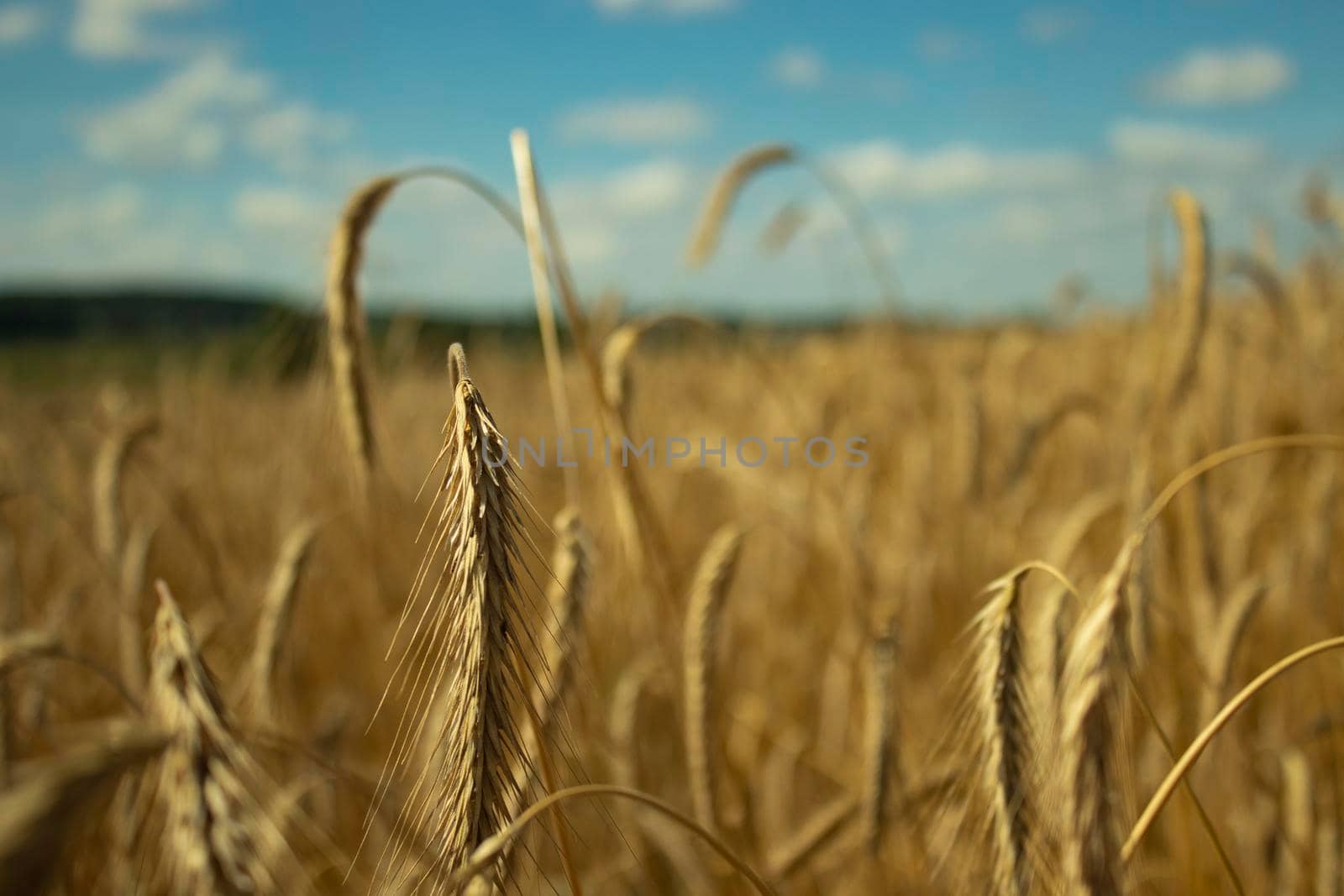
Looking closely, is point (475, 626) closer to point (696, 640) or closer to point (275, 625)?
point (696, 640)

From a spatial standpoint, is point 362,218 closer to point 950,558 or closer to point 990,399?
point 950,558

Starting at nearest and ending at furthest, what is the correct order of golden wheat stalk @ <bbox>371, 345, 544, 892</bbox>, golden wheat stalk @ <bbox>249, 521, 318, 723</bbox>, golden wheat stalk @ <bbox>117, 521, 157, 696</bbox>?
golden wheat stalk @ <bbox>371, 345, 544, 892</bbox> < golden wheat stalk @ <bbox>249, 521, 318, 723</bbox> < golden wheat stalk @ <bbox>117, 521, 157, 696</bbox>

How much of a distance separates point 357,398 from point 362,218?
249 millimetres

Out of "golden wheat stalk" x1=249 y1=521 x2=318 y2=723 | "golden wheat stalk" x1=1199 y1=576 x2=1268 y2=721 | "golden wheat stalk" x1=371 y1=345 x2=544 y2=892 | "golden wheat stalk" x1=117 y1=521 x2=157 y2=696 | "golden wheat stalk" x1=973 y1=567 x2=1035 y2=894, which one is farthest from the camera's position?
"golden wheat stalk" x1=117 y1=521 x2=157 y2=696

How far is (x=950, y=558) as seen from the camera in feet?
8.51

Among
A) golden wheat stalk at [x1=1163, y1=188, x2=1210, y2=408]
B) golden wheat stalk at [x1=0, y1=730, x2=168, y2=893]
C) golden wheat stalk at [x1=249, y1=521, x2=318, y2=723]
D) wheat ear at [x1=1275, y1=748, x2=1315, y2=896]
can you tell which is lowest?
wheat ear at [x1=1275, y1=748, x2=1315, y2=896]

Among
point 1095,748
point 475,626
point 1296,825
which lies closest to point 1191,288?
point 1296,825

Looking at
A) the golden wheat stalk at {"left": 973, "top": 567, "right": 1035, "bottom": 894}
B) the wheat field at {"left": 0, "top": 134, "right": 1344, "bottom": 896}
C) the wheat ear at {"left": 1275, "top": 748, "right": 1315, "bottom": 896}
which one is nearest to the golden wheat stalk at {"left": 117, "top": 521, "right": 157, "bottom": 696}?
the wheat field at {"left": 0, "top": 134, "right": 1344, "bottom": 896}

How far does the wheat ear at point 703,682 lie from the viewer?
1126mm

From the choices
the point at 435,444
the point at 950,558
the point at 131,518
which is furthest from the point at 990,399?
the point at 131,518

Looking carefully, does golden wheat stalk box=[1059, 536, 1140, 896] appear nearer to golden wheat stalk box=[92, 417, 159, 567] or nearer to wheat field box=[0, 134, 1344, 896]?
wheat field box=[0, 134, 1344, 896]

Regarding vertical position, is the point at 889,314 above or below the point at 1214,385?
above

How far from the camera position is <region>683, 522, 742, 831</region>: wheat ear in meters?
1.13

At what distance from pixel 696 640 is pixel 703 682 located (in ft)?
0.21
